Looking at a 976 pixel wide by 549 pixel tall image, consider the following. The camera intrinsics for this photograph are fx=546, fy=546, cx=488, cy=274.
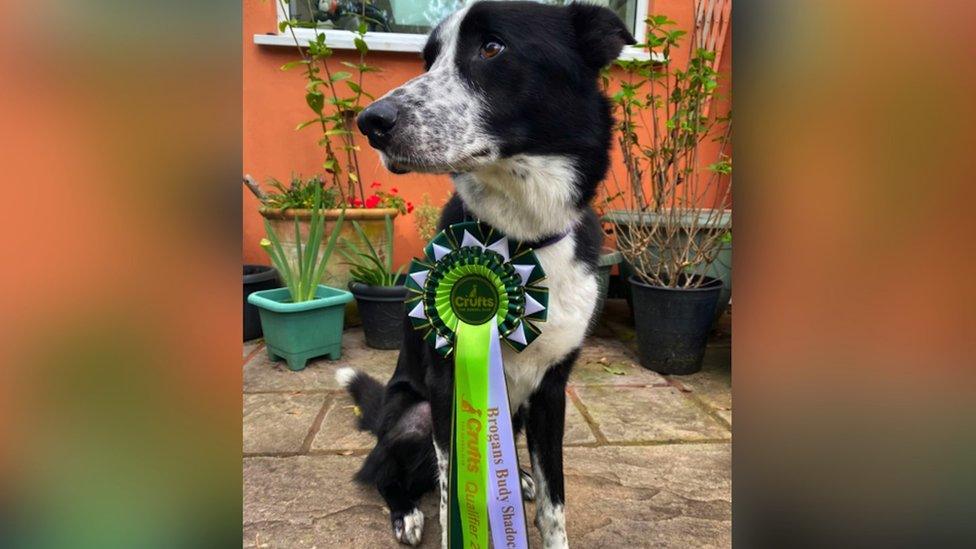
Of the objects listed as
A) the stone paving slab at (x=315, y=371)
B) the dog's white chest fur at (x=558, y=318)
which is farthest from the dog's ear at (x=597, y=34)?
the stone paving slab at (x=315, y=371)

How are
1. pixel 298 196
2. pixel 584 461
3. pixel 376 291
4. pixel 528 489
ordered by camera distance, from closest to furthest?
pixel 528 489
pixel 584 461
pixel 376 291
pixel 298 196

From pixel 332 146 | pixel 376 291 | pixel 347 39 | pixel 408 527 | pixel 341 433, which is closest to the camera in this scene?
pixel 408 527

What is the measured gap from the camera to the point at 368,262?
3.56 metres

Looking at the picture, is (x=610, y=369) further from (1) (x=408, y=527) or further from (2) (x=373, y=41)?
(2) (x=373, y=41)

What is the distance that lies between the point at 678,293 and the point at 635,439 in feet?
3.25

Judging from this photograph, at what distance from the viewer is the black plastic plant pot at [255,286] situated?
3550 mm

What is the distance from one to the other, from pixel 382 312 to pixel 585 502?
6.10ft

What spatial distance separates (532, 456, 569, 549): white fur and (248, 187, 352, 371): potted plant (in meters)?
1.86

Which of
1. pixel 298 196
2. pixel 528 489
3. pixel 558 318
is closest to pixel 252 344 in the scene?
pixel 298 196

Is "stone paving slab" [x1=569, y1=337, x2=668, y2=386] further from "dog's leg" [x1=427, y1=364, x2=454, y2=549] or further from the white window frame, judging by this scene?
the white window frame

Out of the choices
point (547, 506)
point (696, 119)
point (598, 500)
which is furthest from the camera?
point (696, 119)

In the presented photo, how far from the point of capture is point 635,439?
7.55ft
